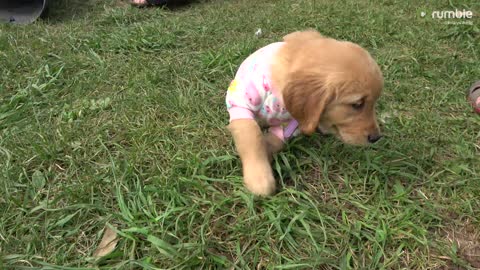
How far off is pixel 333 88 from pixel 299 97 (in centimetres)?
16

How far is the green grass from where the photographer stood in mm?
1991

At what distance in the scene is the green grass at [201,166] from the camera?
6.53 feet

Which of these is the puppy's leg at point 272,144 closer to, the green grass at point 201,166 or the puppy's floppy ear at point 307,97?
the green grass at point 201,166

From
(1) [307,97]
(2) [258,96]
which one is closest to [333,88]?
(1) [307,97]

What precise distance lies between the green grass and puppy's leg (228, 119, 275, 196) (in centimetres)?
7

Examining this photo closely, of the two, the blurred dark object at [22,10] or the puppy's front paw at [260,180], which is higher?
the puppy's front paw at [260,180]

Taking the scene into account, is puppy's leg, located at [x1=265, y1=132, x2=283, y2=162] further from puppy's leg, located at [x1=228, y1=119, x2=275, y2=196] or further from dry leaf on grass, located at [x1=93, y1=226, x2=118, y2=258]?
dry leaf on grass, located at [x1=93, y1=226, x2=118, y2=258]

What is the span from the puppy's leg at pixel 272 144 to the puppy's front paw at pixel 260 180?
0.71 ft

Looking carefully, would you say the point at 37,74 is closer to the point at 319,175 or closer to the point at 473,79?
the point at 319,175

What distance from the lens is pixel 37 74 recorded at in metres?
Answer: 3.33

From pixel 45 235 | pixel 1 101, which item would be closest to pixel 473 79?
pixel 45 235

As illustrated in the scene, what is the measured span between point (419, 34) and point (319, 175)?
7.35ft

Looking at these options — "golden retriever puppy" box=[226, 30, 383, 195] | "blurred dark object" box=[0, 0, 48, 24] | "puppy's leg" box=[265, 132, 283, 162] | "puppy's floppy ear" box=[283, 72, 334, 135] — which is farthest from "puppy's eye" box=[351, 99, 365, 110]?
"blurred dark object" box=[0, 0, 48, 24]

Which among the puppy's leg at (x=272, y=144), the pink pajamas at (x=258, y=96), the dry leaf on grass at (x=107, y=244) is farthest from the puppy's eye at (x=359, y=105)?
the dry leaf on grass at (x=107, y=244)
